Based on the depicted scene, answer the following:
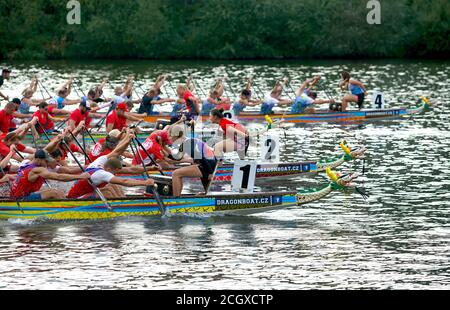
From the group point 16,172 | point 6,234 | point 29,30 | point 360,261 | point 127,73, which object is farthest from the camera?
point 29,30

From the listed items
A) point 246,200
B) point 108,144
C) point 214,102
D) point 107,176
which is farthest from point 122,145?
point 214,102

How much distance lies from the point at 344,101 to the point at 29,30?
47.4 metres

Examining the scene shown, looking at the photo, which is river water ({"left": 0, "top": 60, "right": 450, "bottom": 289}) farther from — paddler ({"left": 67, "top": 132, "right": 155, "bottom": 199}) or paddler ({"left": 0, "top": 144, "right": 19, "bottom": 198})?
paddler ({"left": 0, "top": 144, "right": 19, "bottom": 198})

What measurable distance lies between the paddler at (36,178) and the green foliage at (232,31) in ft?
188

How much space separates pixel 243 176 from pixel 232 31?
5899 centimetres

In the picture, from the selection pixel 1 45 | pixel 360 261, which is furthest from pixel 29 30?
pixel 360 261

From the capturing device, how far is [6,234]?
19.7 meters

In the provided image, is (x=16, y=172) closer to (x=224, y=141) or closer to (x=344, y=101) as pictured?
(x=224, y=141)

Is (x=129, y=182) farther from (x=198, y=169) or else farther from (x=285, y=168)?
(x=285, y=168)

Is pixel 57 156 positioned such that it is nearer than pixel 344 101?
Yes

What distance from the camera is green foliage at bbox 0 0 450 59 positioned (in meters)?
76.1

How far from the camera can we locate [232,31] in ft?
259

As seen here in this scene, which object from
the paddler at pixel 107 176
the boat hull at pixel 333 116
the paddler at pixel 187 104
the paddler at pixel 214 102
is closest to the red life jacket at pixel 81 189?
the paddler at pixel 107 176

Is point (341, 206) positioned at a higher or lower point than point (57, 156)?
lower
